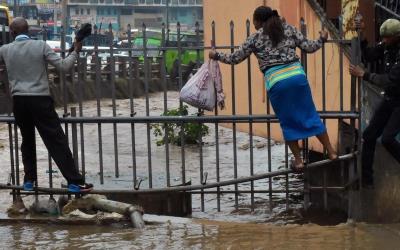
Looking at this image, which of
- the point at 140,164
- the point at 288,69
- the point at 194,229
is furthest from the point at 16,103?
the point at 140,164

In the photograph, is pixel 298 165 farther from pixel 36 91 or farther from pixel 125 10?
pixel 125 10

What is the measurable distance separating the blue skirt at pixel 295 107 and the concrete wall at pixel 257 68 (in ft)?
5.81

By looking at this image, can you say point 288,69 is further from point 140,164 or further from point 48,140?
point 140,164

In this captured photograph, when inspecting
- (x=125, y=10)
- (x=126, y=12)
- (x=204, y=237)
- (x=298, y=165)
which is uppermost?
(x=125, y=10)

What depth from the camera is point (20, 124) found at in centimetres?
660

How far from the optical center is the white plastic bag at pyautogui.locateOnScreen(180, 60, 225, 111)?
6.52 metres

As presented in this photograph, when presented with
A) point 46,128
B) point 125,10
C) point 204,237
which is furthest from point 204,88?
point 125,10

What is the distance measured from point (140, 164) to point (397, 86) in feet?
20.0

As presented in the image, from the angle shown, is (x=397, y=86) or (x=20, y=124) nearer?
(x=397, y=86)

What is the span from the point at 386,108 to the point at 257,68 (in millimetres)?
7172

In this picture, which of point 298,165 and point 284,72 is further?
point 298,165

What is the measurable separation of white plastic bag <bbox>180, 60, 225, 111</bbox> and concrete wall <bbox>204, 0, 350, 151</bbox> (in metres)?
1.91

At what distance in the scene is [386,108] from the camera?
6.35 metres

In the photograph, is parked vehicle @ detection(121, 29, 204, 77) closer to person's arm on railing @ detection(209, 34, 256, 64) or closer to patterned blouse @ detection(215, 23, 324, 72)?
person's arm on railing @ detection(209, 34, 256, 64)
